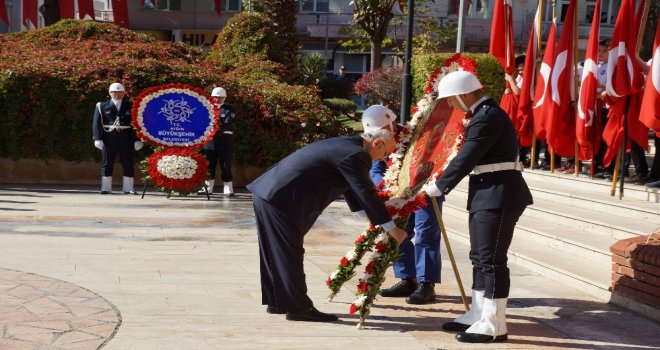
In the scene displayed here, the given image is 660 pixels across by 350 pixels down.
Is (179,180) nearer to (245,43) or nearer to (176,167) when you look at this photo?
(176,167)

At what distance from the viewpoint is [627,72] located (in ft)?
39.0

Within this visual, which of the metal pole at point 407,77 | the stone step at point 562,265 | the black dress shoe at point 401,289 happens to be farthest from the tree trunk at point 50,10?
the black dress shoe at point 401,289

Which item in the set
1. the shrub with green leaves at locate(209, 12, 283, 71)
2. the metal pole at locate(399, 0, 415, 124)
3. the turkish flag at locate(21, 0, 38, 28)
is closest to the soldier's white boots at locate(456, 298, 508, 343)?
the metal pole at locate(399, 0, 415, 124)

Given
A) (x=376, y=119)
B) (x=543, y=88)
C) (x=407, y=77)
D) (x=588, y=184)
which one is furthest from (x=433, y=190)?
(x=407, y=77)

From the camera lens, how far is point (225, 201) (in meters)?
16.9

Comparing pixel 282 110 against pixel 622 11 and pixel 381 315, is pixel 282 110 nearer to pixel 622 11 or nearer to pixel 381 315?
pixel 622 11

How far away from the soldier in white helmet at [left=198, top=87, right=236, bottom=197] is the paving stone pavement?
4.66 meters

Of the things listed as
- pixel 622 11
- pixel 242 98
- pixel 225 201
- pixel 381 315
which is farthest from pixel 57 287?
pixel 242 98

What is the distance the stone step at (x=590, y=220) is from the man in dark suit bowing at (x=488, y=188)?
10.6ft

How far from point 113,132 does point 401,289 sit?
9.58m

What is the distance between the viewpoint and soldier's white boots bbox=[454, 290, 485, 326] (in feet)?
24.8

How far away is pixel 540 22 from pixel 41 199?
27.3 ft

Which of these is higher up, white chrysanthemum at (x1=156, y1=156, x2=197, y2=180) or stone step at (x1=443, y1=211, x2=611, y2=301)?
stone step at (x1=443, y1=211, x2=611, y2=301)

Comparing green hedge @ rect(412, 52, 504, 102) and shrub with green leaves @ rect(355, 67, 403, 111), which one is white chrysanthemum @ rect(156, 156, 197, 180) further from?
shrub with green leaves @ rect(355, 67, 403, 111)
